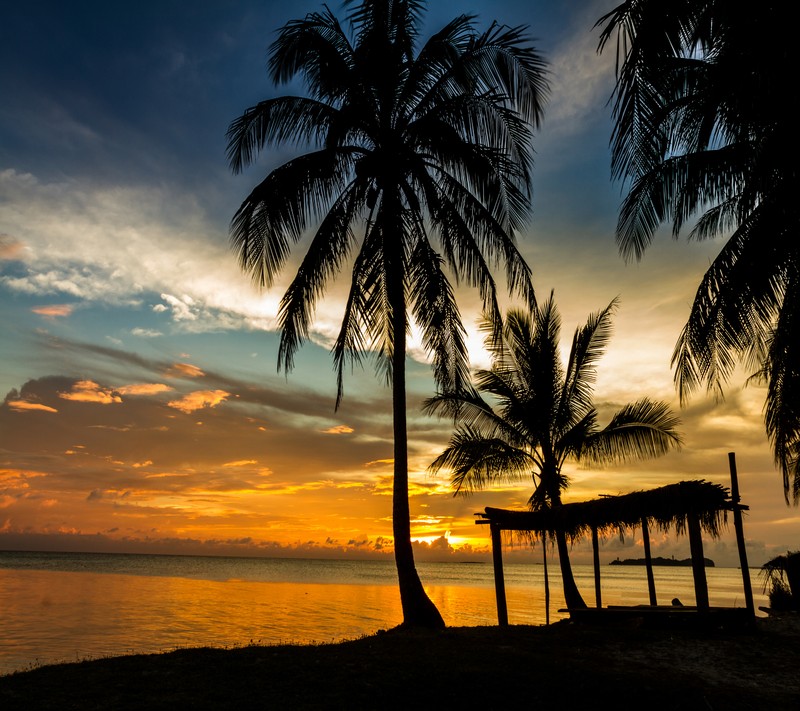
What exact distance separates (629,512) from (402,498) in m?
4.84

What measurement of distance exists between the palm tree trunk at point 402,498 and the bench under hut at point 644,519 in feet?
8.60

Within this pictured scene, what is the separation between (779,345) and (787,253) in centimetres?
131

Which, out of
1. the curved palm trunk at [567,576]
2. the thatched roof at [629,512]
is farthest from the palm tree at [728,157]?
the curved palm trunk at [567,576]

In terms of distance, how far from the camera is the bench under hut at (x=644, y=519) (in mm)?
11586

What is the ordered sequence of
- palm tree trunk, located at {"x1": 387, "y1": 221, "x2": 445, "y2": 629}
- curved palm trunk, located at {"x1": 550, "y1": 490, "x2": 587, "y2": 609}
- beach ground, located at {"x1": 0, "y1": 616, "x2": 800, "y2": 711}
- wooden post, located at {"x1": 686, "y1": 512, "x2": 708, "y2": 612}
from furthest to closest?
curved palm trunk, located at {"x1": 550, "y1": 490, "x2": 587, "y2": 609} < palm tree trunk, located at {"x1": 387, "y1": 221, "x2": 445, "y2": 629} < wooden post, located at {"x1": 686, "y1": 512, "x2": 708, "y2": 612} < beach ground, located at {"x1": 0, "y1": 616, "x2": 800, "y2": 711}

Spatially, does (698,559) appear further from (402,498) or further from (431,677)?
(431,677)

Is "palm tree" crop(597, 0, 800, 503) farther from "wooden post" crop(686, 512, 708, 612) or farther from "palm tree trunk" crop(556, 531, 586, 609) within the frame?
"palm tree trunk" crop(556, 531, 586, 609)

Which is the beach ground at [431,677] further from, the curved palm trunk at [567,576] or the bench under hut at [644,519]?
the curved palm trunk at [567,576]

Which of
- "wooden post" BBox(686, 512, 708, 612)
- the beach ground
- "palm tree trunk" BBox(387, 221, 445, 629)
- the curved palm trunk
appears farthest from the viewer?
the curved palm trunk

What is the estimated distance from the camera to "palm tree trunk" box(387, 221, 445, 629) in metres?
11.7

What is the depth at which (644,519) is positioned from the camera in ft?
44.6

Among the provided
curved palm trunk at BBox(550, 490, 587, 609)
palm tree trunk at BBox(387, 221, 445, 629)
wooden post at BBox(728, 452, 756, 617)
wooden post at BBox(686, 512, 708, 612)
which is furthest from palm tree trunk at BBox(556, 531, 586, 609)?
palm tree trunk at BBox(387, 221, 445, 629)

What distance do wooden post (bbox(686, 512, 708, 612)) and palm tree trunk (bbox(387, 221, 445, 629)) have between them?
4.76m

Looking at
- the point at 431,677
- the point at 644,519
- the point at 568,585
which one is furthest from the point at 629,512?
the point at 431,677
